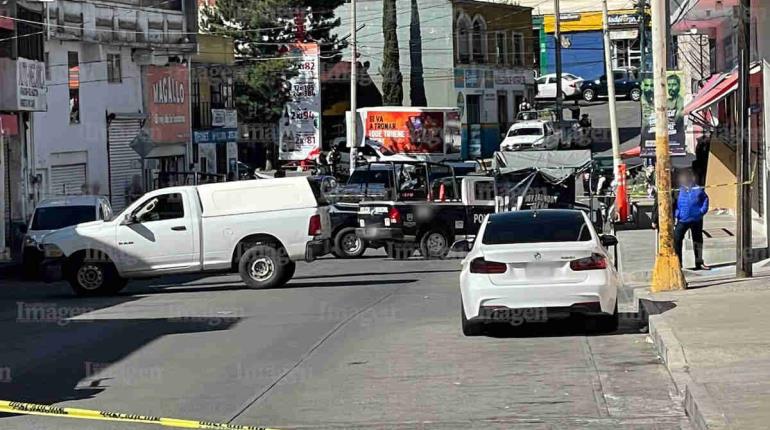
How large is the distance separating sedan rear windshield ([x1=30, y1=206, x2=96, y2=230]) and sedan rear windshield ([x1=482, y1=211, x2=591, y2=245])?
16.7 m

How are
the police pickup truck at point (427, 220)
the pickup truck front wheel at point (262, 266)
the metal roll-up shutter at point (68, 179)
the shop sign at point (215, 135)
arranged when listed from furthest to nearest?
the shop sign at point (215, 135)
the metal roll-up shutter at point (68, 179)
the police pickup truck at point (427, 220)
the pickup truck front wheel at point (262, 266)

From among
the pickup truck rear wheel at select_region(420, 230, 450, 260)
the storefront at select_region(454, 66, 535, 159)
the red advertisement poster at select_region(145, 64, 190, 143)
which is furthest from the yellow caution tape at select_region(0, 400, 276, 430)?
the storefront at select_region(454, 66, 535, 159)

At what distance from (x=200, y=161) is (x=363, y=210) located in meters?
26.9

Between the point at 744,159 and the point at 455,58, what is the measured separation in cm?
5108

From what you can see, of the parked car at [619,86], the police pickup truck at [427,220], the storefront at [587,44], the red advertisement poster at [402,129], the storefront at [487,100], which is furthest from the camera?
the storefront at [587,44]

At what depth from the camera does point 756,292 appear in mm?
18391

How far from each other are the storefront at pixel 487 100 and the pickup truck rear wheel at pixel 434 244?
1605 inches

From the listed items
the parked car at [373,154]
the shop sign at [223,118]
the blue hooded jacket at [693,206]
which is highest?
the shop sign at [223,118]

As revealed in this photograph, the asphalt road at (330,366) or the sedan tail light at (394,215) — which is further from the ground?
the sedan tail light at (394,215)

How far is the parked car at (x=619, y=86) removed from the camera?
74250mm

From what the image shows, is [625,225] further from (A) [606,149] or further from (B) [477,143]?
(B) [477,143]

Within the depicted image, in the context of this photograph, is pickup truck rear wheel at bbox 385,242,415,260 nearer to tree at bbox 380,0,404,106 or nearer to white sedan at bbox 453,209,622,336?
white sedan at bbox 453,209,622,336

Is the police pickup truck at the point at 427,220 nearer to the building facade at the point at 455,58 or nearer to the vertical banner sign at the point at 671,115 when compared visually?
the vertical banner sign at the point at 671,115

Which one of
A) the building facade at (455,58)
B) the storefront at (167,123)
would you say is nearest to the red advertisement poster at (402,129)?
the storefront at (167,123)
